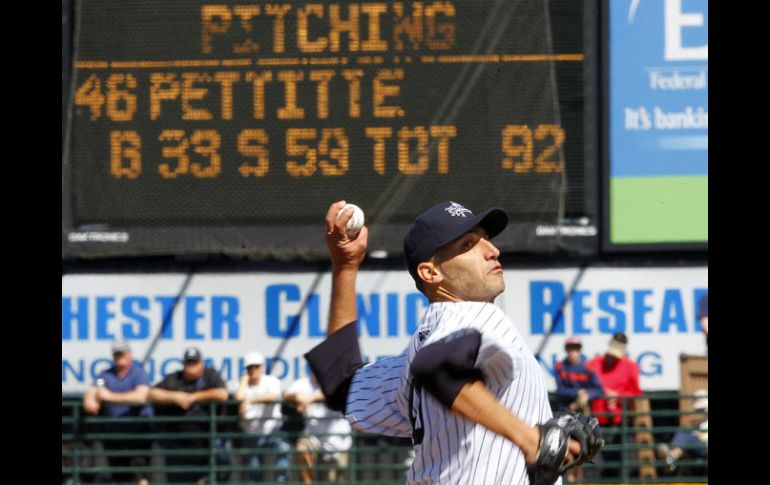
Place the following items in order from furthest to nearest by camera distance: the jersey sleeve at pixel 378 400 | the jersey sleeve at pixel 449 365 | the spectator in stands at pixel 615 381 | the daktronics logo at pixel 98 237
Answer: the daktronics logo at pixel 98 237 < the spectator in stands at pixel 615 381 < the jersey sleeve at pixel 378 400 < the jersey sleeve at pixel 449 365

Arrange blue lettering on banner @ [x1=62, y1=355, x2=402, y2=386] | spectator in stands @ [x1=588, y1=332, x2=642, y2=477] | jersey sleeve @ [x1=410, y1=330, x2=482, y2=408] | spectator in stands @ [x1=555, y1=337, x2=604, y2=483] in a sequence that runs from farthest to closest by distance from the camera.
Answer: blue lettering on banner @ [x1=62, y1=355, x2=402, y2=386] < spectator in stands @ [x1=588, y1=332, x2=642, y2=477] < spectator in stands @ [x1=555, y1=337, x2=604, y2=483] < jersey sleeve @ [x1=410, y1=330, x2=482, y2=408]

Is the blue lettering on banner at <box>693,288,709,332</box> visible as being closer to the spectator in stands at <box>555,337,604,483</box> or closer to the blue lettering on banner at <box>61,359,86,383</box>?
the spectator in stands at <box>555,337,604,483</box>

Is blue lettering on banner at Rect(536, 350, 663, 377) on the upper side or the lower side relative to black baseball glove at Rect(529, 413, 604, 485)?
lower

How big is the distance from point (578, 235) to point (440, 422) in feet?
23.3

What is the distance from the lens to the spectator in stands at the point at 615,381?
36.8 ft

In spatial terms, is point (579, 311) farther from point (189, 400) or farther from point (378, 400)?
point (378, 400)

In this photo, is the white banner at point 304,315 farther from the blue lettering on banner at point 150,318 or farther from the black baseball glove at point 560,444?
the black baseball glove at point 560,444

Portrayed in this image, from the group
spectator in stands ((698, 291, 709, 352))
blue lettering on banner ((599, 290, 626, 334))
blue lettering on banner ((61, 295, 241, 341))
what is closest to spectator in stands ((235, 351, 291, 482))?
blue lettering on banner ((61, 295, 241, 341))

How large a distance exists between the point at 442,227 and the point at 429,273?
0.48 ft

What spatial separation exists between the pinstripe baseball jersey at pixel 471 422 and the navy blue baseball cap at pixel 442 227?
0.18m

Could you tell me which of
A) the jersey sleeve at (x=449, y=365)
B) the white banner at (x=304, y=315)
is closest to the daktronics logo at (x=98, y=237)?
the white banner at (x=304, y=315)

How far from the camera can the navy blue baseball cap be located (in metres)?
4.47

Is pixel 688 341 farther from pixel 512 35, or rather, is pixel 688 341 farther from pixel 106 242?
pixel 106 242

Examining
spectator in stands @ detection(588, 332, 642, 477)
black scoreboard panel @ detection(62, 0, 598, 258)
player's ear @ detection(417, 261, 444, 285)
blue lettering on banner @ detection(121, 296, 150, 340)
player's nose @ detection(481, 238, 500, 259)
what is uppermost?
black scoreboard panel @ detection(62, 0, 598, 258)
